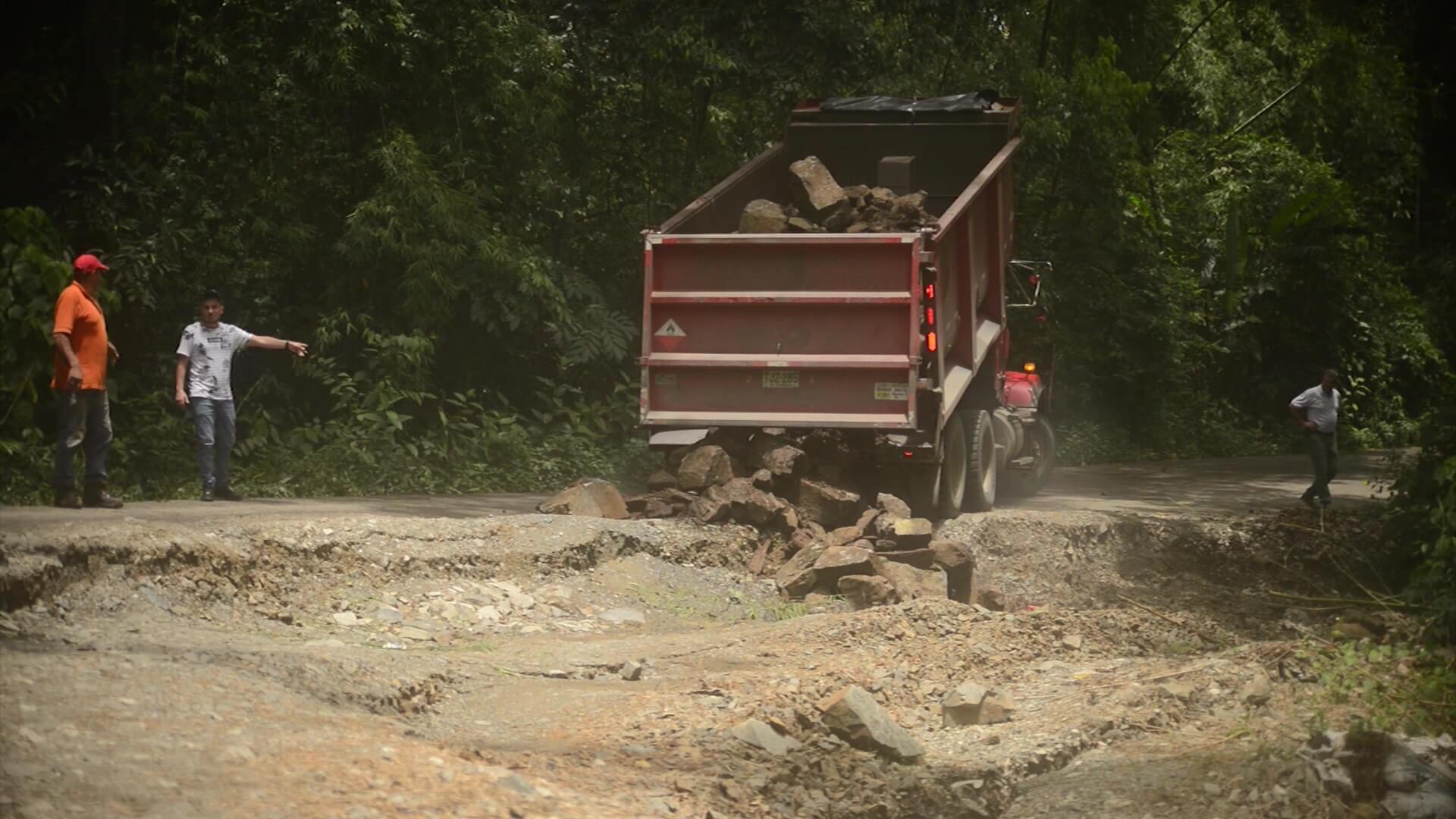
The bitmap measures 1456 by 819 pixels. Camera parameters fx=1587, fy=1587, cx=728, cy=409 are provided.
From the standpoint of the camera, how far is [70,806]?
176 inches

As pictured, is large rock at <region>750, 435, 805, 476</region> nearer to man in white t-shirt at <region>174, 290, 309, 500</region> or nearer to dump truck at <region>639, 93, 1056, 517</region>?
dump truck at <region>639, 93, 1056, 517</region>

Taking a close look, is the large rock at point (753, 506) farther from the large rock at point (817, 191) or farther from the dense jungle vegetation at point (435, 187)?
the dense jungle vegetation at point (435, 187)

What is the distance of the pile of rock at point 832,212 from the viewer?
11594mm

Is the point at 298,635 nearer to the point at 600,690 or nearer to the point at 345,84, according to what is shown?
the point at 600,690

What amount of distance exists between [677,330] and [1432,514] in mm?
5293

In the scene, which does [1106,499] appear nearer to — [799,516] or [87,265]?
[799,516]

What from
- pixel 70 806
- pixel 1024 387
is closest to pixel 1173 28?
pixel 1024 387

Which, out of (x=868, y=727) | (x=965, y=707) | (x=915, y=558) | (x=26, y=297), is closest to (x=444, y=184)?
(x=26, y=297)

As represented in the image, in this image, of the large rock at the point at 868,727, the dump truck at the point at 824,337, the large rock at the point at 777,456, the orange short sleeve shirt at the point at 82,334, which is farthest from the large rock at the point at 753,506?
the large rock at the point at 868,727

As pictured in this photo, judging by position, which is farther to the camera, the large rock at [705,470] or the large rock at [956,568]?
the large rock at [705,470]

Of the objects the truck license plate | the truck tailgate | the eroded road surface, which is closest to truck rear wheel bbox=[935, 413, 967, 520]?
the eroded road surface

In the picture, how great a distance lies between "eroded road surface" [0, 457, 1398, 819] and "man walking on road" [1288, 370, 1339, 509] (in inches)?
68.9

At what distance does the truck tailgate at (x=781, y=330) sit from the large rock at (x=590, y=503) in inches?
26.2

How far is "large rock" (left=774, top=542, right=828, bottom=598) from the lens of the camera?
986 centimetres
